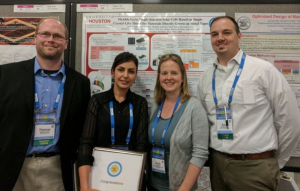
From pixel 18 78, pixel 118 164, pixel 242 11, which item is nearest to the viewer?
pixel 118 164

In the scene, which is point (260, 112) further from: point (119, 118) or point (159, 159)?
point (119, 118)

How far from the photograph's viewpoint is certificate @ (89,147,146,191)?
124 cm

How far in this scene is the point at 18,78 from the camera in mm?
1411

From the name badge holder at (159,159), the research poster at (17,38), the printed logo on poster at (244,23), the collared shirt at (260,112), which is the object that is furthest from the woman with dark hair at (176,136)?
the research poster at (17,38)

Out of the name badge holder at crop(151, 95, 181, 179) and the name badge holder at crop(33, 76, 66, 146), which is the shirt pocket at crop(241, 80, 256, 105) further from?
the name badge holder at crop(33, 76, 66, 146)

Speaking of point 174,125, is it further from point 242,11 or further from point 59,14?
point 59,14

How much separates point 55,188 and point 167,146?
3.01 feet

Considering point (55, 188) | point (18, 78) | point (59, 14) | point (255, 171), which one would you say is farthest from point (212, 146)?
point (59, 14)

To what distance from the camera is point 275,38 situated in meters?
1.76

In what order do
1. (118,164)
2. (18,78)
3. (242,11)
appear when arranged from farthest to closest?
(242,11)
(18,78)
(118,164)

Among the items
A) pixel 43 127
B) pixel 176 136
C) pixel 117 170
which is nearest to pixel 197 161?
→ pixel 176 136

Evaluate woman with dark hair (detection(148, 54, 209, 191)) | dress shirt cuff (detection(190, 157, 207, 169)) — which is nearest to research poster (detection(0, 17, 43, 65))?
woman with dark hair (detection(148, 54, 209, 191))

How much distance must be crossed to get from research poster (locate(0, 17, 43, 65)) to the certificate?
4.40 feet

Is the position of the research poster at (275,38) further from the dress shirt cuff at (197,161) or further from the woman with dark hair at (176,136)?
the dress shirt cuff at (197,161)
